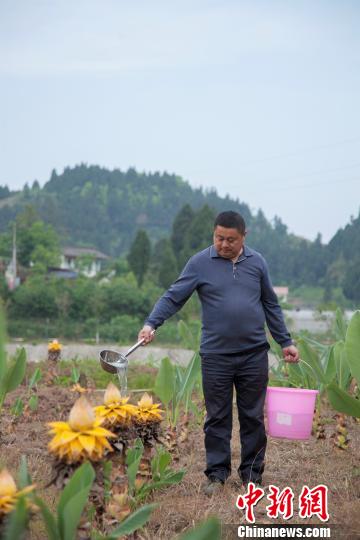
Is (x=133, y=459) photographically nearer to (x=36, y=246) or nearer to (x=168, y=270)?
(x=168, y=270)

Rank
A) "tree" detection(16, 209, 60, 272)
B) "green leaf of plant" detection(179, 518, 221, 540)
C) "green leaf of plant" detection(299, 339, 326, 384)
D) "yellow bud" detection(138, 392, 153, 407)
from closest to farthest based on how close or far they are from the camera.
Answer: "green leaf of plant" detection(179, 518, 221, 540) → "yellow bud" detection(138, 392, 153, 407) → "green leaf of plant" detection(299, 339, 326, 384) → "tree" detection(16, 209, 60, 272)

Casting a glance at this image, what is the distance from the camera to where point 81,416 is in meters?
2.14

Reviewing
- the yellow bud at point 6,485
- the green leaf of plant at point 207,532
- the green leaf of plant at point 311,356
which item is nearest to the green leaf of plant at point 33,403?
the green leaf of plant at point 311,356

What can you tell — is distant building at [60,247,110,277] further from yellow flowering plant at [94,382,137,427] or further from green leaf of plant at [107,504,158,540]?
green leaf of plant at [107,504,158,540]

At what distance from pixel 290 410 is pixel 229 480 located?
576 mm

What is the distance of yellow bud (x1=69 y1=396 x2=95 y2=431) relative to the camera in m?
2.13

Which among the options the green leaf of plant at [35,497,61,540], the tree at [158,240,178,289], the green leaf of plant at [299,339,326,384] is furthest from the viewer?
the tree at [158,240,178,289]

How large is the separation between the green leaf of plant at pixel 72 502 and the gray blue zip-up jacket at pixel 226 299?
1.53 meters

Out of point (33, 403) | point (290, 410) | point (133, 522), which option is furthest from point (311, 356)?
point (133, 522)

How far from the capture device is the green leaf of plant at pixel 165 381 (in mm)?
4371

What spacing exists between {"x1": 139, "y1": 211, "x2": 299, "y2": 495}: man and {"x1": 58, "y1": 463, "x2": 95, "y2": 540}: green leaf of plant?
1.55m

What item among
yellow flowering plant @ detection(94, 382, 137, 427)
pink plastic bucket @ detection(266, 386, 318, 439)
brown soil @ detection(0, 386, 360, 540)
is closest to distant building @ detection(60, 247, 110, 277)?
brown soil @ detection(0, 386, 360, 540)

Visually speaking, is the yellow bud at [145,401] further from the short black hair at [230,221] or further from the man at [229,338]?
the short black hair at [230,221]

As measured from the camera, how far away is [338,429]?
4.36 m
